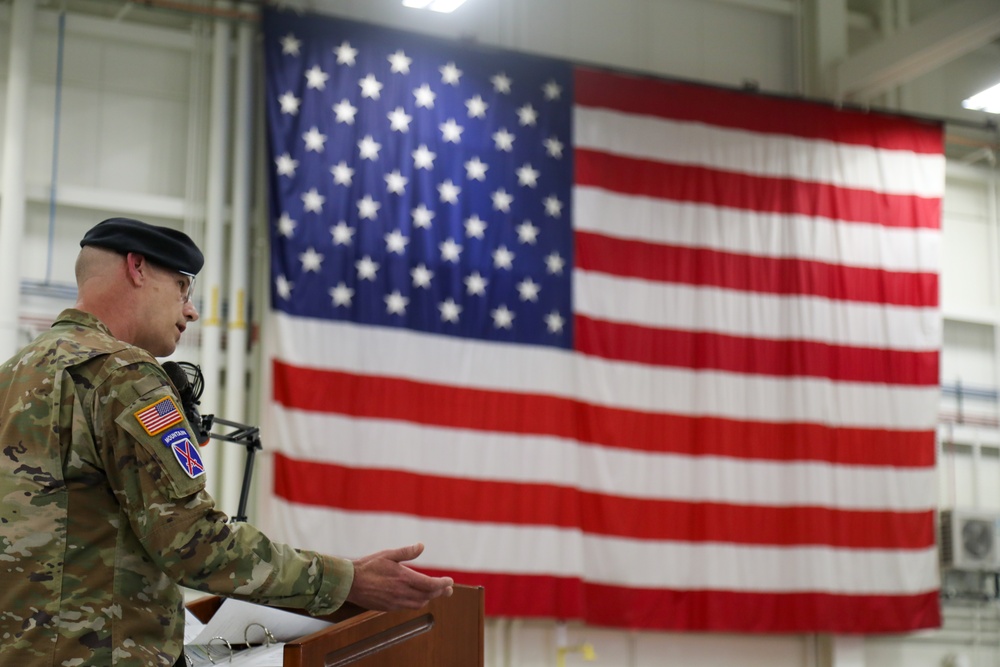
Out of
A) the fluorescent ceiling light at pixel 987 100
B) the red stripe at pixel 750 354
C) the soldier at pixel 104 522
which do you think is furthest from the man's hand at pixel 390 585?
the fluorescent ceiling light at pixel 987 100

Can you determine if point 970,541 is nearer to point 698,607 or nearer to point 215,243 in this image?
point 698,607

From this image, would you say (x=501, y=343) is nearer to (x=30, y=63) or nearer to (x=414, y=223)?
(x=414, y=223)

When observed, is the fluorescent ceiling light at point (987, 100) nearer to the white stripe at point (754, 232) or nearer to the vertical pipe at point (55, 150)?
the white stripe at point (754, 232)

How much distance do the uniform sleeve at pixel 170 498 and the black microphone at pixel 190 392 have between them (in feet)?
0.91

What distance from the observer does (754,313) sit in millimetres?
6598

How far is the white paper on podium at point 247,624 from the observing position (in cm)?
238

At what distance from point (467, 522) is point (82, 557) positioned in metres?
3.94

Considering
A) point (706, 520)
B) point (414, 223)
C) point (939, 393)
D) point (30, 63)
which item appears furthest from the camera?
point (939, 393)

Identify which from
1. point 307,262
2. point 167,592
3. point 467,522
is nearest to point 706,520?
point 467,522

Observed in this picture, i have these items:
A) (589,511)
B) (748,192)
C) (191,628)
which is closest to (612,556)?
(589,511)

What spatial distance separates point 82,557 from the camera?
6.04 feet

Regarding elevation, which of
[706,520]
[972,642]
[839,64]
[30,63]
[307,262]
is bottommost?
[972,642]

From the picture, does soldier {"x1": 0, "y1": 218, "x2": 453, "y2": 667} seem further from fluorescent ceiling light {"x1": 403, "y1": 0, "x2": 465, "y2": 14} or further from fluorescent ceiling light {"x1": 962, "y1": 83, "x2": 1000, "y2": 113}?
fluorescent ceiling light {"x1": 962, "y1": 83, "x2": 1000, "y2": 113}

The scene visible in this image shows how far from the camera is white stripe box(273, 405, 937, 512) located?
5504 mm
